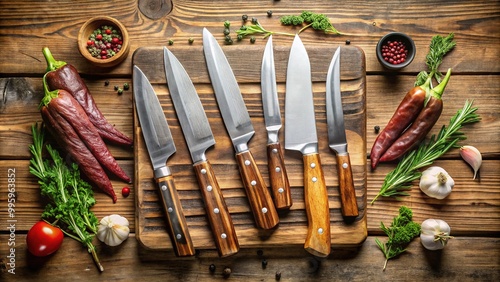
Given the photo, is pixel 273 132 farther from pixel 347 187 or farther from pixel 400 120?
pixel 400 120

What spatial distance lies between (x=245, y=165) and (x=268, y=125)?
169 millimetres

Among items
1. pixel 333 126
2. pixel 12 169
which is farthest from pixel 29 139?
pixel 333 126

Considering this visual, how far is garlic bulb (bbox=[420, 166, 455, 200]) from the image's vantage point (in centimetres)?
208

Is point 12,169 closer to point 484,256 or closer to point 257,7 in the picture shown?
point 257,7

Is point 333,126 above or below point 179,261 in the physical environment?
above

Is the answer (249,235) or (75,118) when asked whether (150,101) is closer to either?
(75,118)

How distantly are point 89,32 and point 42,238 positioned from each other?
773 mm

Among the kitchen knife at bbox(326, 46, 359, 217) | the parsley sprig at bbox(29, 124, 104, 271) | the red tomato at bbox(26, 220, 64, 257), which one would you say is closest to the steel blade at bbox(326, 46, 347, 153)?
the kitchen knife at bbox(326, 46, 359, 217)

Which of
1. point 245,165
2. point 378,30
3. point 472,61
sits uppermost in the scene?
point 378,30

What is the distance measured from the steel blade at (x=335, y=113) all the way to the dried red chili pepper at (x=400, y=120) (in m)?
0.16

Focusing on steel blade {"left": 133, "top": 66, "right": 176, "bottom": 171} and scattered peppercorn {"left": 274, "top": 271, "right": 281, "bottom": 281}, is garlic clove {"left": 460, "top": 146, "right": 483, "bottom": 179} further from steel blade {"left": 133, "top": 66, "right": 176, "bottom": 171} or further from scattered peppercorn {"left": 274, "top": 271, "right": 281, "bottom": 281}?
steel blade {"left": 133, "top": 66, "right": 176, "bottom": 171}

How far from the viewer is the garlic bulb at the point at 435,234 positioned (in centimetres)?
206

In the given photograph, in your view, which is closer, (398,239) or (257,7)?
(398,239)

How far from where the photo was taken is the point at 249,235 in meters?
2.07
